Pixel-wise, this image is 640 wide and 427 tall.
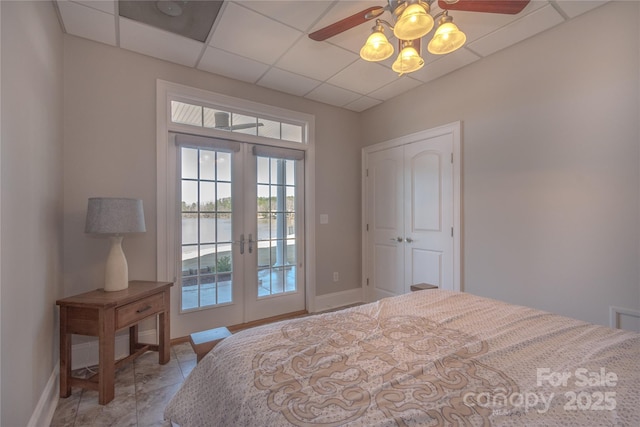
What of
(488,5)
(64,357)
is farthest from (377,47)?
(64,357)

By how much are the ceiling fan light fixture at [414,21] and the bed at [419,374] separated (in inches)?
59.7

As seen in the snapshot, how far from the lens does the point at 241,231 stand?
3.16 metres

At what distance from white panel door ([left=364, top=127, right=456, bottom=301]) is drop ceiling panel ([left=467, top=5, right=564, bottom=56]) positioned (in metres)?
0.81

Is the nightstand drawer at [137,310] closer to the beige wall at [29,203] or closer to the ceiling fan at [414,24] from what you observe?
the beige wall at [29,203]

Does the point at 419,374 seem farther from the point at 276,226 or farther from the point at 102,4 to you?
the point at 102,4

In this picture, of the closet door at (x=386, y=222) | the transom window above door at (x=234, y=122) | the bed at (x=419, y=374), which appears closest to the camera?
the bed at (x=419, y=374)

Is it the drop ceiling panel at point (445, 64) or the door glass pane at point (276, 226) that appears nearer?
the drop ceiling panel at point (445, 64)

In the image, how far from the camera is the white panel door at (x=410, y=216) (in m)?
3.04

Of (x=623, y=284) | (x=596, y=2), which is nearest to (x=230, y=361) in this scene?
(x=623, y=284)

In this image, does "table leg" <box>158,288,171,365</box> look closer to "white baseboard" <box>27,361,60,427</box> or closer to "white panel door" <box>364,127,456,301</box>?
"white baseboard" <box>27,361,60,427</box>

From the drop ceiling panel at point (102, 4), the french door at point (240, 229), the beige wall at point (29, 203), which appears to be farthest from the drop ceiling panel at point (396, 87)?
the beige wall at point (29, 203)

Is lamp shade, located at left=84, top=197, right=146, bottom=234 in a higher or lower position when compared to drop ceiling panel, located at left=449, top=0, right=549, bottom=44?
lower

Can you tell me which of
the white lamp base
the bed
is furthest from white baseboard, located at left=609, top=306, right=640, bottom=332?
the white lamp base

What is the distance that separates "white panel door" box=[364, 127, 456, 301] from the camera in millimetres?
3037
